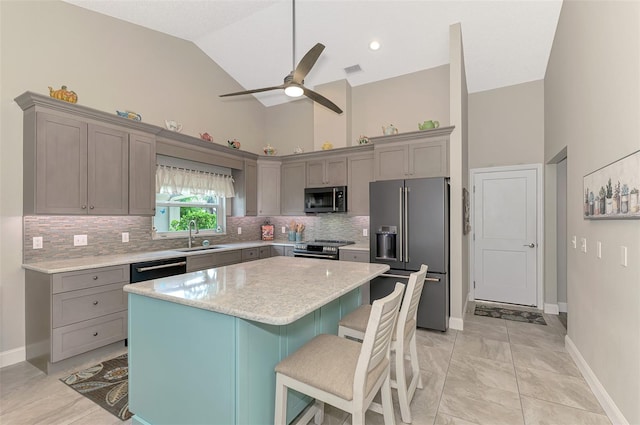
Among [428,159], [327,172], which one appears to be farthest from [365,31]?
[327,172]

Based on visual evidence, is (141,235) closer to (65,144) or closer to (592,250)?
(65,144)

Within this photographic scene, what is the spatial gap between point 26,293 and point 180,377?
2337 millimetres

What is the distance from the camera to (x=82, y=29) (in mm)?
3234

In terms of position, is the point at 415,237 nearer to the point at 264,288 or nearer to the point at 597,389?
the point at 597,389

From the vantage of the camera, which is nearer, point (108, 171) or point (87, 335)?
point (87, 335)

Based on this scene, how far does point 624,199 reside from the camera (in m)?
1.85

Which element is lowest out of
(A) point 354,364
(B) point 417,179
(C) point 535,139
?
(A) point 354,364

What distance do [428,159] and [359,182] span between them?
44.7 inches

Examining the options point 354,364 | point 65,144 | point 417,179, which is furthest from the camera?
point 417,179

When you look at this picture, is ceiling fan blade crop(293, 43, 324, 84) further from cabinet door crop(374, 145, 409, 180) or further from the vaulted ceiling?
cabinet door crop(374, 145, 409, 180)

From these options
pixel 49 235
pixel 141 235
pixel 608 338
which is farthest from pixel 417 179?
pixel 49 235

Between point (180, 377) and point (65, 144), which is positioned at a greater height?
point (65, 144)

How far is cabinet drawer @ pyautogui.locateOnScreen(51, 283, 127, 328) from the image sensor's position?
2576 millimetres

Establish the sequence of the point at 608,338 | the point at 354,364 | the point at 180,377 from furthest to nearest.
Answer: the point at 608,338 < the point at 180,377 < the point at 354,364
